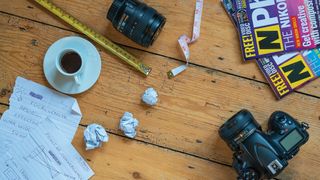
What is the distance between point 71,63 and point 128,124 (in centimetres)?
19

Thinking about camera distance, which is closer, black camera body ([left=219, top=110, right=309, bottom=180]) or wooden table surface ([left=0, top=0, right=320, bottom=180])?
black camera body ([left=219, top=110, right=309, bottom=180])

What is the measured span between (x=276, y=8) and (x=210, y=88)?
0.24m

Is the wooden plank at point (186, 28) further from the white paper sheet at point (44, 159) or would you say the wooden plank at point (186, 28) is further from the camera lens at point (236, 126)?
the white paper sheet at point (44, 159)

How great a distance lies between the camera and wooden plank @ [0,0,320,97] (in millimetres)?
1007

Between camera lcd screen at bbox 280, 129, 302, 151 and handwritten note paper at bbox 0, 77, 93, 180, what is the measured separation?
0.45m

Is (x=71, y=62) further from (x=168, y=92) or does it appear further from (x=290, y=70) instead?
(x=290, y=70)

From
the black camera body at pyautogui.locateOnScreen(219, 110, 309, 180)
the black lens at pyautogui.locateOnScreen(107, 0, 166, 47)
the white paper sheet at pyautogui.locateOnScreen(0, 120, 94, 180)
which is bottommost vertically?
the white paper sheet at pyautogui.locateOnScreen(0, 120, 94, 180)

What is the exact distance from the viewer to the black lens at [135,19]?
932 mm

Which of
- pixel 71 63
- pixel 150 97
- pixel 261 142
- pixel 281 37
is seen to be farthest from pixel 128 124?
pixel 281 37

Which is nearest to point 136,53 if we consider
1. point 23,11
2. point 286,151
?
point 23,11

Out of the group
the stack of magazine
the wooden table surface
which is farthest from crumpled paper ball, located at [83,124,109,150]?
the stack of magazine

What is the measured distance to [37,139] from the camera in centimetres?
101

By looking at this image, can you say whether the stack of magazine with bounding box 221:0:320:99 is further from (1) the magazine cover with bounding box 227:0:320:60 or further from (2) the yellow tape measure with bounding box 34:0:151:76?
(2) the yellow tape measure with bounding box 34:0:151:76

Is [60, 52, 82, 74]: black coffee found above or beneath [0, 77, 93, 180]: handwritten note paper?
above
